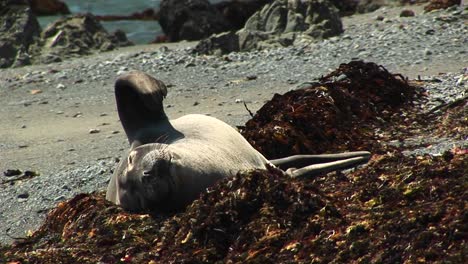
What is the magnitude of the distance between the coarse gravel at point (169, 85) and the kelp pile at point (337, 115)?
0.37 meters

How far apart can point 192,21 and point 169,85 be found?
16.8 ft

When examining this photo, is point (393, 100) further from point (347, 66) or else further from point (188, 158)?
point (188, 158)

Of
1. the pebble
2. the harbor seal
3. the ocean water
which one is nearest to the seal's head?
the harbor seal

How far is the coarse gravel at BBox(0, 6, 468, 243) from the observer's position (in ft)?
26.8

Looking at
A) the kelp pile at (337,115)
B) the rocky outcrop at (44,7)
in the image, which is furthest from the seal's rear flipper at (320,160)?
the rocky outcrop at (44,7)

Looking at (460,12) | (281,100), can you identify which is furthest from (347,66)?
(460,12)

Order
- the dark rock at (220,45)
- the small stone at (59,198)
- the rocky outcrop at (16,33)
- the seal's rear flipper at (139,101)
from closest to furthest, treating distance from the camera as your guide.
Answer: the seal's rear flipper at (139,101) → the small stone at (59,198) → the dark rock at (220,45) → the rocky outcrop at (16,33)

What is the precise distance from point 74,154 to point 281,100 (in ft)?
7.33

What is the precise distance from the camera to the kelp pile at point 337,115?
7.47 meters

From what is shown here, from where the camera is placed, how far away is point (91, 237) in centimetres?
572

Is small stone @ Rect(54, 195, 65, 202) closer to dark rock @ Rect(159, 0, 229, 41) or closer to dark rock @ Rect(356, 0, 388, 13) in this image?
dark rock @ Rect(159, 0, 229, 41)

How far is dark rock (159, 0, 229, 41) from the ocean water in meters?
2.62

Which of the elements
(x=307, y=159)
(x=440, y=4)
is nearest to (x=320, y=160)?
(x=307, y=159)

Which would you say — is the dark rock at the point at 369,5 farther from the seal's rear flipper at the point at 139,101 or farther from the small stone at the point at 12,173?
the seal's rear flipper at the point at 139,101
